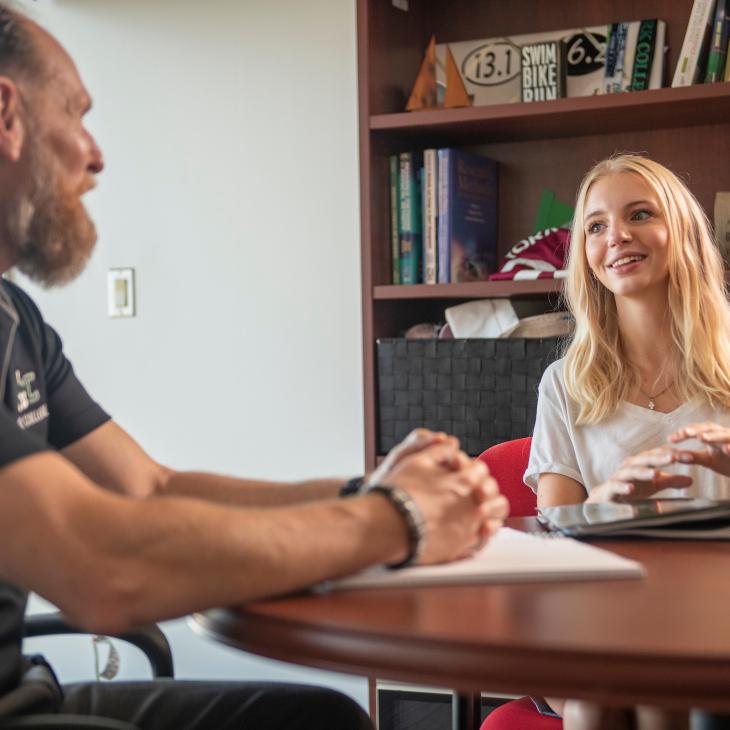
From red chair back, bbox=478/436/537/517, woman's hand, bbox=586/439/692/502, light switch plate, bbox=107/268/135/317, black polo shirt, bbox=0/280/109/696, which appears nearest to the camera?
black polo shirt, bbox=0/280/109/696

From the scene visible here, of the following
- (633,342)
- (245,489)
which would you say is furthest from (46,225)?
(633,342)

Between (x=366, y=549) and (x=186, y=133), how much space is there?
2.25 metres

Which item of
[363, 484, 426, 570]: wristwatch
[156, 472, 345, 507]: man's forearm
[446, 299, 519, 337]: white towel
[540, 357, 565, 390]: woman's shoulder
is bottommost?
[156, 472, 345, 507]: man's forearm

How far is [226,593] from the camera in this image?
0.87m

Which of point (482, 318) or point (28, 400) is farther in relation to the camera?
point (482, 318)

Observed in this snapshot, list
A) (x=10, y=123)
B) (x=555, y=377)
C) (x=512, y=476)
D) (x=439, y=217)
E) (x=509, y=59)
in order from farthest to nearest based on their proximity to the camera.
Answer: (x=509, y=59)
(x=439, y=217)
(x=555, y=377)
(x=512, y=476)
(x=10, y=123)

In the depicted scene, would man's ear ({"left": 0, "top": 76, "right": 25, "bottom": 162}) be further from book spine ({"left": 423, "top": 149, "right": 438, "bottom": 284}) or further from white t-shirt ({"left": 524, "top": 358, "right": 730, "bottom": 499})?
book spine ({"left": 423, "top": 149, "right": 438, "bottom": 284})

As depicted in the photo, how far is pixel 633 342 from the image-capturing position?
2.11 meters

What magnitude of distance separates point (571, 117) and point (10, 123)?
1631mm

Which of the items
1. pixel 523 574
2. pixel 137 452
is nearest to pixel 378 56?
pixel 137 452

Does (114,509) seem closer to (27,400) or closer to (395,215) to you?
(27,400)

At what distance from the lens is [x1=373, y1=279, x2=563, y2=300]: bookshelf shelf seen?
2505 mm

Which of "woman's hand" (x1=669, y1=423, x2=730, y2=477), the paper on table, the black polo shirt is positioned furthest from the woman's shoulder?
the paper on table

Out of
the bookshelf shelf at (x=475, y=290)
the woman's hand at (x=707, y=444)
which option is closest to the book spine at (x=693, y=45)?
the bookshelf shelf at (x=475, y=290)
